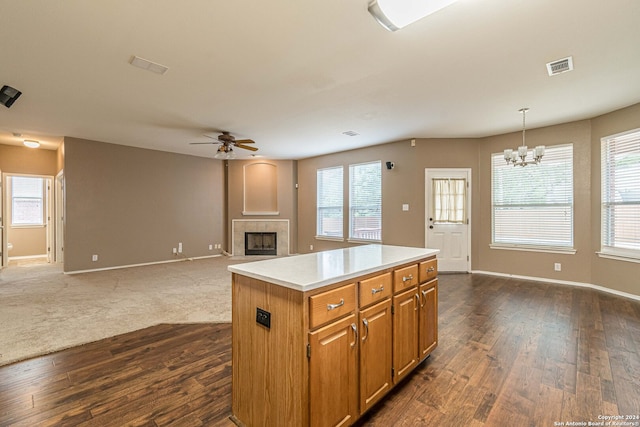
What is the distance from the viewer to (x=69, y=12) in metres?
2.06

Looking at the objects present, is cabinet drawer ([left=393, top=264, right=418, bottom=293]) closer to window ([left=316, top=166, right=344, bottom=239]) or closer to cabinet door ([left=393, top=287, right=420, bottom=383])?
cabinet door ([left=393, top=287, right=420, bottom=383])

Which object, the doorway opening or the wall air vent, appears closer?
the wall air vent

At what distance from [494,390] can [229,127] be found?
16.0ft

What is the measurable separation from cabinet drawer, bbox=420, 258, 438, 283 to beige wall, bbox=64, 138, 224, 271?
6.40 m

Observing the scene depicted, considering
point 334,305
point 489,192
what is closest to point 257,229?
point 489,192

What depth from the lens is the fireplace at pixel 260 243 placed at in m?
7.85

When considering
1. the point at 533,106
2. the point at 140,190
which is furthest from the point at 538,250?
the point at 140,190

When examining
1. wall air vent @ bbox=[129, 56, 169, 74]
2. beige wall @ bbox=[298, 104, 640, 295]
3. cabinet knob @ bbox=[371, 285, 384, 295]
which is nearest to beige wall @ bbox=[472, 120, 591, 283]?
beige wall @ bbox=[298, 104, 640, 295]

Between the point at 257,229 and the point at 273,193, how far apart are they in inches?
42.8

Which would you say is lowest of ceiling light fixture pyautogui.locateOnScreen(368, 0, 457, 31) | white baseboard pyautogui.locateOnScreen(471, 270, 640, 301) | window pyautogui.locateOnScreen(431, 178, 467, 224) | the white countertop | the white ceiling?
white baseboard pyautogui.locateOnScreen(471, 270, 640, 301)

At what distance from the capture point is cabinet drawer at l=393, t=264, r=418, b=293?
6.34ft

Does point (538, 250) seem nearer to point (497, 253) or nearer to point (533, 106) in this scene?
point (497, 253)

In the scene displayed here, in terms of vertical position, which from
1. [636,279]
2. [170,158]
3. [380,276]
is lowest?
[636,279]

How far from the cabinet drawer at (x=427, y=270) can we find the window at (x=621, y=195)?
367 centimetres
